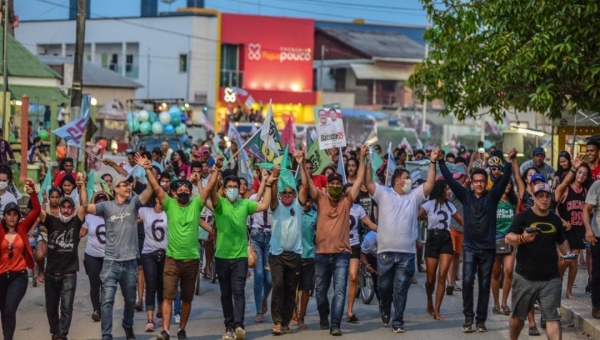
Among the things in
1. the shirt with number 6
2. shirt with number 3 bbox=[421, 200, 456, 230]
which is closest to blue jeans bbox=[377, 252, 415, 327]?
shirt with number 3 bbox=[421, 200, 456, 230]

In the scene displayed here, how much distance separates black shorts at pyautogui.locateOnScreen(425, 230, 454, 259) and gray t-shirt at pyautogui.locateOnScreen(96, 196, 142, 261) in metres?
4.10

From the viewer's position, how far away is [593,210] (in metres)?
13.6

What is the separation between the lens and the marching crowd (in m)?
11.6

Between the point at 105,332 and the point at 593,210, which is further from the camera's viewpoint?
the point at 593,210

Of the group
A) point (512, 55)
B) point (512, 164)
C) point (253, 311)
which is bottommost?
point (253, 311)

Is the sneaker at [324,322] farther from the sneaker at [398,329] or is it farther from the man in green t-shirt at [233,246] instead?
the man in green t-shirt at [233,246]

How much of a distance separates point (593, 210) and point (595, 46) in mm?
4541

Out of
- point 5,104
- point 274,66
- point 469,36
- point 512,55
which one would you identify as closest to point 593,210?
point 512,55

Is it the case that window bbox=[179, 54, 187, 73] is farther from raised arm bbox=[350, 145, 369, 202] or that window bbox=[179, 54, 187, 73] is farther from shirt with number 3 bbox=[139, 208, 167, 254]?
raised arm bbox=[350, 145, 369, 202]

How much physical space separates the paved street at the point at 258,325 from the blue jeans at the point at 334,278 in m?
0.30

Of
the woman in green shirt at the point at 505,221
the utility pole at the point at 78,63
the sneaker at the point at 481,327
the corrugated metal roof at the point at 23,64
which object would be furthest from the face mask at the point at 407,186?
the corrugated metal roof at the point at 23,64

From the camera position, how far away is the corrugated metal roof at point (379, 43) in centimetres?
7518

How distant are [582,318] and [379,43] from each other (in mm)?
65090

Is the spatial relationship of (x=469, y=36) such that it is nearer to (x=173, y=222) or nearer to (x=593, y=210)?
(x=593, y=210)
